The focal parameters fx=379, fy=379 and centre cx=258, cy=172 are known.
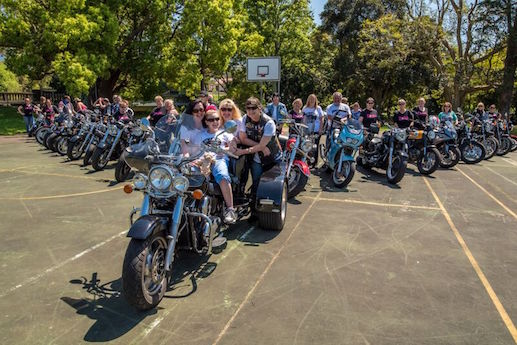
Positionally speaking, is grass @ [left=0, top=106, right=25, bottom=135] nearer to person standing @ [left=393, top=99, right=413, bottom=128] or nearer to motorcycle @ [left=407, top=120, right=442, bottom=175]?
person standing @ [left=393, top=99, right=413, bottom=128]

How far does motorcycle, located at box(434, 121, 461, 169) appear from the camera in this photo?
10.1 metres

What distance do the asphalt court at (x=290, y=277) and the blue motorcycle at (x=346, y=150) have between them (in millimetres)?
808

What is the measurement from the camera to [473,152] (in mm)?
11461

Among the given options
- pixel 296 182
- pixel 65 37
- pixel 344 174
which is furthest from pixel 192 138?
pixel 65 37

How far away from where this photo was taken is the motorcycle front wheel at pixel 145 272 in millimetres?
3059

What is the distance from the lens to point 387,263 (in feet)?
14.2

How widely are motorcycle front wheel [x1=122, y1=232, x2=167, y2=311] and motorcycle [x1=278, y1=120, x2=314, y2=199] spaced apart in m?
3.32

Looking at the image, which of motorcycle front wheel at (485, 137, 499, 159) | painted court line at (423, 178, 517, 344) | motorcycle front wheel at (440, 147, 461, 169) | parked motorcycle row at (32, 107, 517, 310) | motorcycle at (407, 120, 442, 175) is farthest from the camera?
motorcycle front wheel at (485, 137, 499, 159)

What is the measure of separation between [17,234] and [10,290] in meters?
1.67

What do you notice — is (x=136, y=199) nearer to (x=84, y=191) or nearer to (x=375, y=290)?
(x=84, y=191)

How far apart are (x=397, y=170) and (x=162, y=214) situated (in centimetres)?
609

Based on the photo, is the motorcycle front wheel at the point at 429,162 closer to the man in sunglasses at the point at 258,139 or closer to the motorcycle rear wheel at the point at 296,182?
the motorcycle rear wheel at the point at 296,182

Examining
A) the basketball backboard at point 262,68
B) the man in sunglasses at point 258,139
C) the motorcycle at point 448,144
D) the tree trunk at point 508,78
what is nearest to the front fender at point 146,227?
the man in sunglasses at point 258,139

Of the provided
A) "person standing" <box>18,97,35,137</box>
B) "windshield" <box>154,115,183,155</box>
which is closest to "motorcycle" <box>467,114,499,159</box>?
"windshield" <box>154,115,183,155</box>
